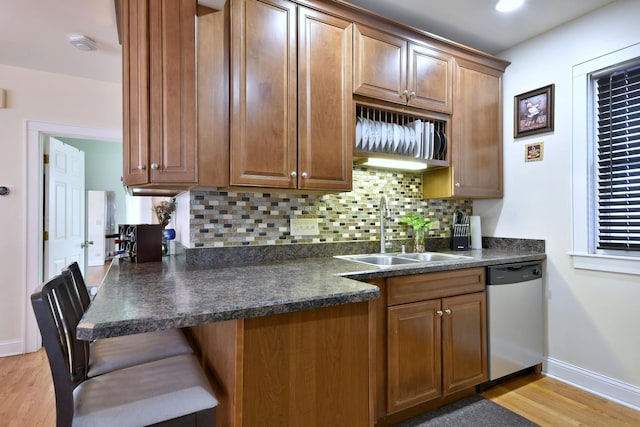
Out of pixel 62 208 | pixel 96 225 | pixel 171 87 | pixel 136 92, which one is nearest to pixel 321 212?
pixel 171 87

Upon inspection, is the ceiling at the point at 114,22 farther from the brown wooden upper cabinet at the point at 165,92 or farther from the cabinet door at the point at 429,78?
the brown wooden upper cabinet at the point at 165,92

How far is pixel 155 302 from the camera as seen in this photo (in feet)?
3.52

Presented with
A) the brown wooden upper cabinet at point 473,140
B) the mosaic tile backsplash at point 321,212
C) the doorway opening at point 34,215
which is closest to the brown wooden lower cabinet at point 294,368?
the mosaic tile backsplash at point 321,212

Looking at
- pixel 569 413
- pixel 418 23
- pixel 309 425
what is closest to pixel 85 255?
pixel 309 425

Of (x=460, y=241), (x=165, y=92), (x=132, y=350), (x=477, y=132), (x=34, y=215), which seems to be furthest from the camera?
(x=34, y=215)

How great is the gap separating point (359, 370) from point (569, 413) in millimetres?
1653

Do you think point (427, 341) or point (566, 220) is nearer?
point (427, 341)

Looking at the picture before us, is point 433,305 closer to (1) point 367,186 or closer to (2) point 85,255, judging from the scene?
(1) point 367,186

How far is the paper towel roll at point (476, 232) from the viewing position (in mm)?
2854

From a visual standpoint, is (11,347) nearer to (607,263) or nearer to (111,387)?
(111,387)

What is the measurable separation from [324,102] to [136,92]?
3.34ft

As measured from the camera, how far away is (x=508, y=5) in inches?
85.4

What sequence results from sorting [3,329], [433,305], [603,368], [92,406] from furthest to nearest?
[3,329] < [603,368] < [433,305] < [92,406]

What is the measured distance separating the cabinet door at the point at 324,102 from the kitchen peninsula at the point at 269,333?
2.47 ft
